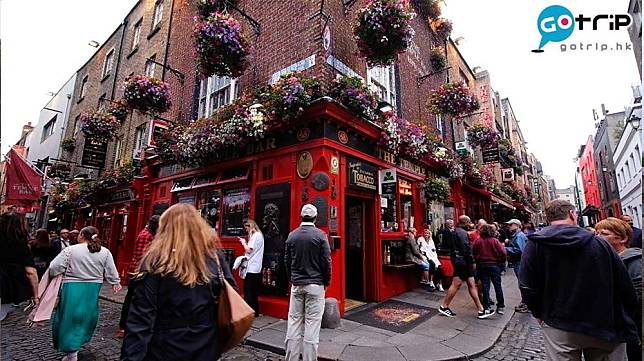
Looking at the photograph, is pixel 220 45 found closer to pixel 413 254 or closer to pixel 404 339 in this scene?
pixel 404 339

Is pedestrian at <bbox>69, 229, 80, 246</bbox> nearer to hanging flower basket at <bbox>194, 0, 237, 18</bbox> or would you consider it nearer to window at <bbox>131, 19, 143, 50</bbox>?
hanging flower basket at <bbox>194, 0, 237, 18</bbox>

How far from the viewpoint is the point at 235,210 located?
320 inches

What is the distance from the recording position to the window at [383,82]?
369 inches

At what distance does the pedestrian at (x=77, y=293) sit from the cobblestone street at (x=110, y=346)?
21.2 inches

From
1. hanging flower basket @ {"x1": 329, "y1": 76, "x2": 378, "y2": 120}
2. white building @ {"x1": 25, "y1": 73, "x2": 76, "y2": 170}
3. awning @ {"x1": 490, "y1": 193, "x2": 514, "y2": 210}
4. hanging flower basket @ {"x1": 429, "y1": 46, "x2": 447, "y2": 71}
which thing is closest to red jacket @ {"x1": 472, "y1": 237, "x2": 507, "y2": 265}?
hanging flower basket @ {"x1": 329, "y1": 76, "x2": 378, "y2": 120}

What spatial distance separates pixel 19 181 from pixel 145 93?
5774mm

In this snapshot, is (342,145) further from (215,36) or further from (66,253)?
(66,253)

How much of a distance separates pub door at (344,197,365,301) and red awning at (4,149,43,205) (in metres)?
10.4

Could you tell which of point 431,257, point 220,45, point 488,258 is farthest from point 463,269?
point 220,45

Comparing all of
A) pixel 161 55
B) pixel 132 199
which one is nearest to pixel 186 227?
pixel 132 199

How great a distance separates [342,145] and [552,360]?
16.4 feet

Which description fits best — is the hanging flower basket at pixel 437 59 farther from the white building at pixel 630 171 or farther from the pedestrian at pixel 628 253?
the white building at pixel 630 171

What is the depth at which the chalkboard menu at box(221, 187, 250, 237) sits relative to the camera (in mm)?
7914

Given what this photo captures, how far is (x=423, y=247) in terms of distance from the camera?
8.92m
